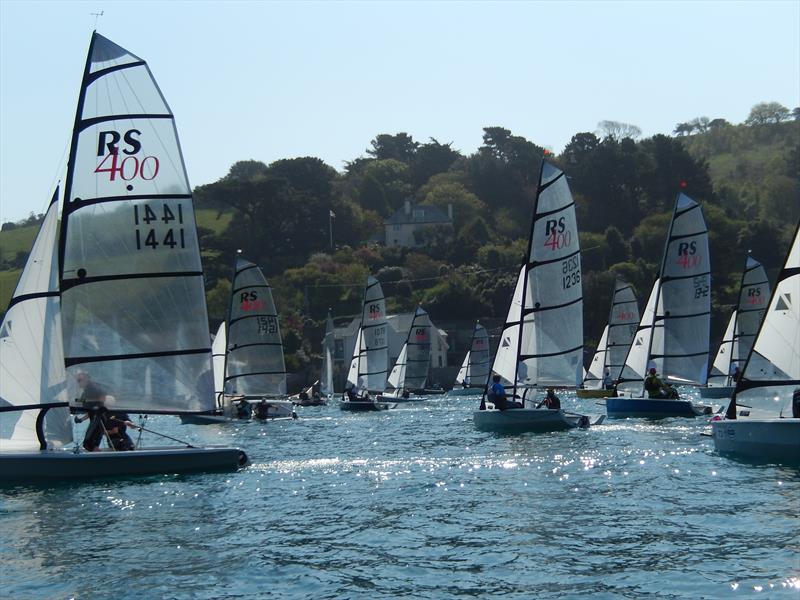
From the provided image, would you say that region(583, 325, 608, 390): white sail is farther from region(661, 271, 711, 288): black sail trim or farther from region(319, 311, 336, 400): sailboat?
region(661, 271, 711, 288): black sail trim

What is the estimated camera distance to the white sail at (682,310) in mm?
44812

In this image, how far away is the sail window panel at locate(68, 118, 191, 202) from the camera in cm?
2636

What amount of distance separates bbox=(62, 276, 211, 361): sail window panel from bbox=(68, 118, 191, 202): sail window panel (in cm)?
195

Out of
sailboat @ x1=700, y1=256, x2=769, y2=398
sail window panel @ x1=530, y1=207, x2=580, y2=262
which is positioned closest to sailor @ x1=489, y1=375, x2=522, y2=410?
sail window panel @ x1=530, y1=207, x2=580, y2=262

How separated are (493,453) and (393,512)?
9625mm

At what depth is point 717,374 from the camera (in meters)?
64.7

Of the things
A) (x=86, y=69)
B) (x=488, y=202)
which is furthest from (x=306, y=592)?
(x=488, y=202)

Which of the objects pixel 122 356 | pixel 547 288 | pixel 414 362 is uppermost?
pixel 547 288

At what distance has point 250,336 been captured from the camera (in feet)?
174

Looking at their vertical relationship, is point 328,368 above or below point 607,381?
above

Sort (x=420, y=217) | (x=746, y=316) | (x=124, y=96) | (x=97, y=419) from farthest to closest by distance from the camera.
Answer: (x=420, y=217) → (x=746, y=316) → (x=124, y=96) → (x=97, y=419)

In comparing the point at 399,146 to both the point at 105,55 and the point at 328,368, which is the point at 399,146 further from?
the point at 105,55

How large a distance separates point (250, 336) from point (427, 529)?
34.0 meters

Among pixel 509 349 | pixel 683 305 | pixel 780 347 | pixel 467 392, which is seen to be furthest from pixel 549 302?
pixel 467 392
